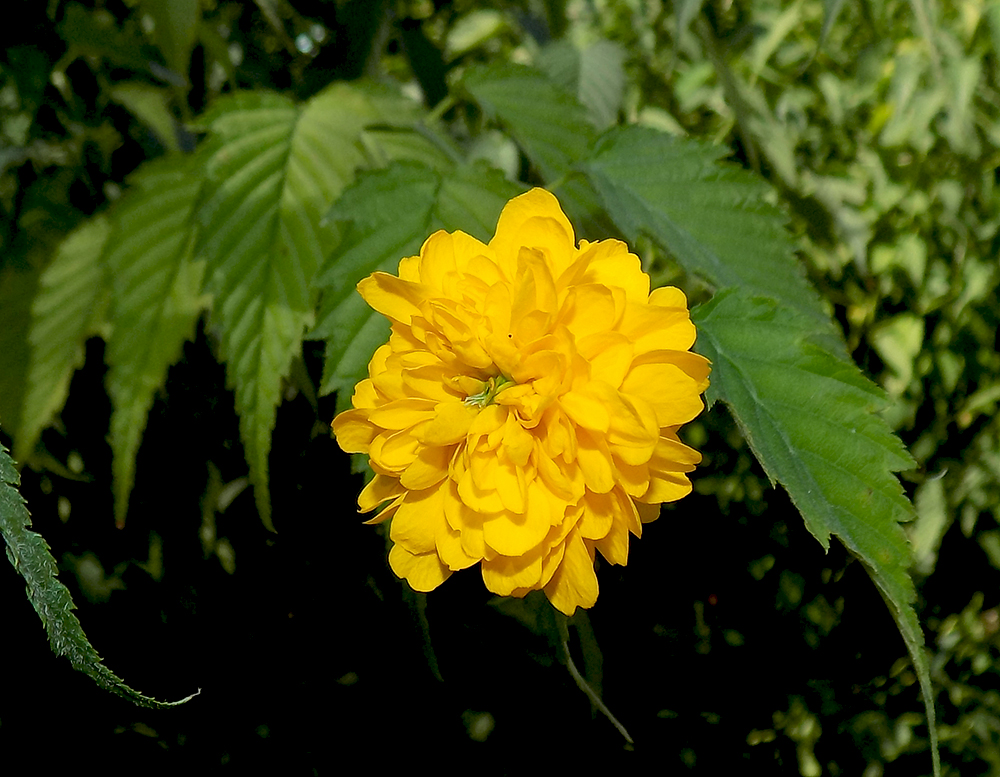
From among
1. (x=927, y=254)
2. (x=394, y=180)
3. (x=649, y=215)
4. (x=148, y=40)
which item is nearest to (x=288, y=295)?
(x=394, y=180)

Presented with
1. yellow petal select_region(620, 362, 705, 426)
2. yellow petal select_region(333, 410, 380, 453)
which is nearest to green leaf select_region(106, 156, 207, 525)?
yellow petal select_region(333, 410, 380, 453)

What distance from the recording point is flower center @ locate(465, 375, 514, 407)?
0.99 feet

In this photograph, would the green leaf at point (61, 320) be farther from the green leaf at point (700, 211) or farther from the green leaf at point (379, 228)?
the green leaf at point (700, 211)

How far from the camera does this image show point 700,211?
1.30ft

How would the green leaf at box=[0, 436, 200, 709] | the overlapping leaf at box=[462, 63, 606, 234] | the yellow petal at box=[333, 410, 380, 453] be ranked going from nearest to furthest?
the green leaf at box=[0, 436, 200, 709]
the yellow petal at box=[333, 410, 380, 453]
the overlapping leaf at box=[462, 63, 606, 234]

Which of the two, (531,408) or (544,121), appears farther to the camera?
(544,121)

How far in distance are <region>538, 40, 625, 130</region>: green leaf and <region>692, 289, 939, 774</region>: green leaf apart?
0.28 meters

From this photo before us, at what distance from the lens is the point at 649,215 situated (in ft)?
1.28

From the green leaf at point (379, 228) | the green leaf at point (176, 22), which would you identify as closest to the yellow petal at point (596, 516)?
the green leaf at point (379, 228)

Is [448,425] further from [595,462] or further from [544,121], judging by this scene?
[544,121]

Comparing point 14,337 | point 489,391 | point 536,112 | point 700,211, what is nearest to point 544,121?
point 536,112

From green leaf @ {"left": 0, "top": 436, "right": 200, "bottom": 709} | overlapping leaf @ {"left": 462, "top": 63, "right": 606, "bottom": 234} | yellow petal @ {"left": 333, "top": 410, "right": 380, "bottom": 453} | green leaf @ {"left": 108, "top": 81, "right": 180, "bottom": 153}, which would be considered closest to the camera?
green leaf @ {"left": 0, "top": 436, "right": 200, "bottom": 709}

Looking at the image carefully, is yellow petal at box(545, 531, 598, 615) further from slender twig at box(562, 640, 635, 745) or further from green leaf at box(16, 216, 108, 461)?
green leaf at box(16, 216, 108, 461)

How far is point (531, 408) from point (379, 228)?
133 millimetres
